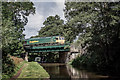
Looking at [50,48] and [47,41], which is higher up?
[47,41]

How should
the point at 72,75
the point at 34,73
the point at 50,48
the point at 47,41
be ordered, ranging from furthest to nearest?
the point at 47,41, the point at 50,48, the point at 72,75, the point at 34,73

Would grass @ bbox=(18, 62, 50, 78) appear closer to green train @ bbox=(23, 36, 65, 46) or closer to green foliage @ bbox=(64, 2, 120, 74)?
green foliage @ bbox=(64, 2, 120, 74)

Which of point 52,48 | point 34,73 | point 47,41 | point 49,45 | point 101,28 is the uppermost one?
point 47,41

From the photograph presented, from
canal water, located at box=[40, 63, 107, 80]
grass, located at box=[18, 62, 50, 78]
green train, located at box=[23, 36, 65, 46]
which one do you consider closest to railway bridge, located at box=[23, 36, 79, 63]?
green train, located at box=[23, 36, 65, 46]

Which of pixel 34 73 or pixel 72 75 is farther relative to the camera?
pixel 72 75

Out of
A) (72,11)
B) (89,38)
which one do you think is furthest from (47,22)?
(89,38)

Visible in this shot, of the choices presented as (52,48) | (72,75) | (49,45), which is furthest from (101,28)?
(52,48)

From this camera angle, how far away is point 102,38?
18.0 m

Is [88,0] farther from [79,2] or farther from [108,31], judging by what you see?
[108,31]

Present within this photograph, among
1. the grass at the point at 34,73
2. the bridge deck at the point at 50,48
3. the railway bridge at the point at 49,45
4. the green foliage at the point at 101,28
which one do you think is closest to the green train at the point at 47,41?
the railway bridge at the point at 49,45

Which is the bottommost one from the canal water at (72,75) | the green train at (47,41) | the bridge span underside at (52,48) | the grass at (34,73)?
the canal water at (72,75)

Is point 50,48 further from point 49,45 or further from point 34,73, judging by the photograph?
point 34,73

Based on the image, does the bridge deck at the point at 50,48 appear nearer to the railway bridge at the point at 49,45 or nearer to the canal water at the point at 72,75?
the railway bridge at the point at 49,45

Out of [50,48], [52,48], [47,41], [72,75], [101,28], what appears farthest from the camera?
[47,41]
